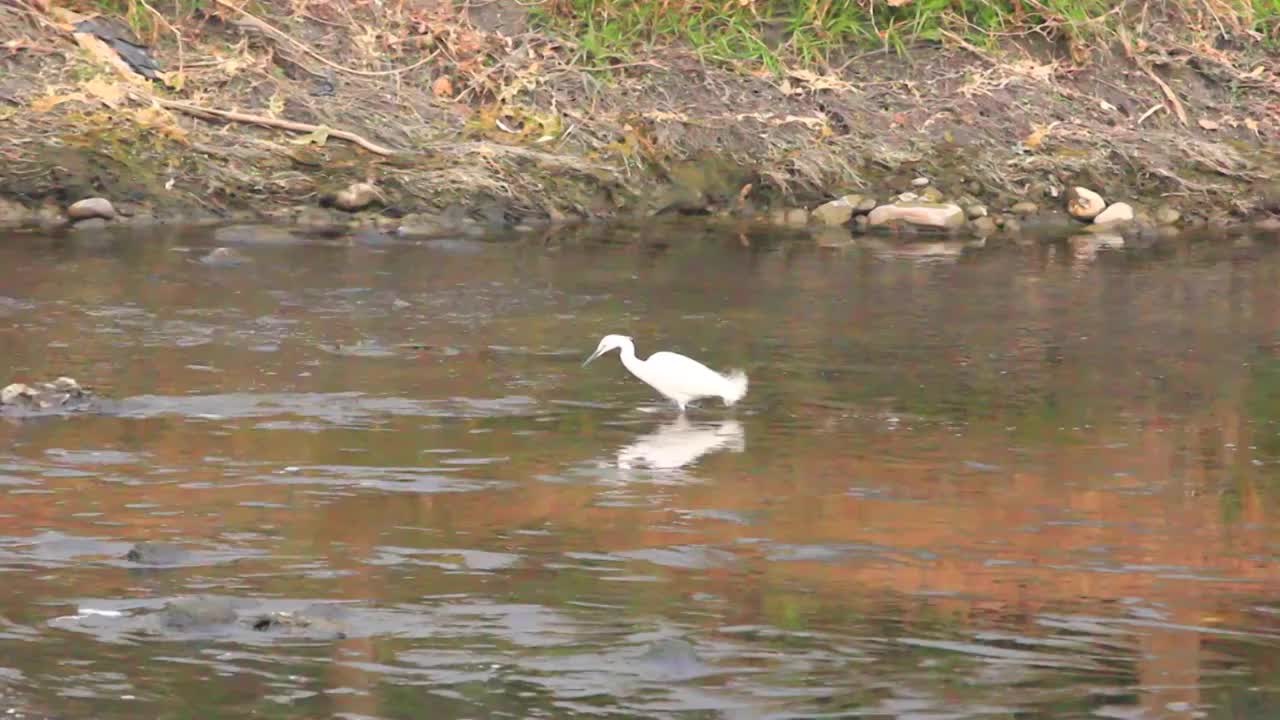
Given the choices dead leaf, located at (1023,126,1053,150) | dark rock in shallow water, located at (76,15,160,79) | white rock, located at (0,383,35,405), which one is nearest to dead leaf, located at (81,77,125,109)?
dark rock in shallow water, located at (76,15,160,79)

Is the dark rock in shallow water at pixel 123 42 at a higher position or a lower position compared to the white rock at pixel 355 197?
higher

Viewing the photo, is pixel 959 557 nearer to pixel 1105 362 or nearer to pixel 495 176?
pixel 1105 362

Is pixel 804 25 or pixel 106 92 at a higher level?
pixel 804 25

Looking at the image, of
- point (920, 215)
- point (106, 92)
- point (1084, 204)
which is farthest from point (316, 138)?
point (1084, 204)

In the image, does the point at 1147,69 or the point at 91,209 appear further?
the point at 1147,69

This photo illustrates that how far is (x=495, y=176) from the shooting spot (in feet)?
59.3

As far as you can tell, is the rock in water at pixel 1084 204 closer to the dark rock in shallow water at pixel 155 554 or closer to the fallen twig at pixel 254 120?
the fallen twig at pixel 254 120

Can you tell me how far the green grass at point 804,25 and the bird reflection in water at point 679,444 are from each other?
9066 mm

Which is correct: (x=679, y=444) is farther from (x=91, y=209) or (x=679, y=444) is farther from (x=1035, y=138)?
(x=1035, y=138)

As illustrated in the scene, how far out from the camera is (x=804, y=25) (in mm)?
20141

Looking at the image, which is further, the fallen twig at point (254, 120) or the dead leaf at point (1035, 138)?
the dead leaf at point (1035, 138)

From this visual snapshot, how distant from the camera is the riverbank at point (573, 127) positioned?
17.8m

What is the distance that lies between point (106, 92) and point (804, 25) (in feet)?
18.1

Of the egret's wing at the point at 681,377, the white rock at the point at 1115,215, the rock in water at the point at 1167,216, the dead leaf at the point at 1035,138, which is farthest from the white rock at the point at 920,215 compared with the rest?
the egret's wing at the point at 681,377
